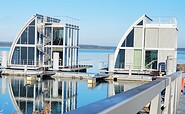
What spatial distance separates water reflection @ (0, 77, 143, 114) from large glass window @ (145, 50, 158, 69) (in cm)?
370

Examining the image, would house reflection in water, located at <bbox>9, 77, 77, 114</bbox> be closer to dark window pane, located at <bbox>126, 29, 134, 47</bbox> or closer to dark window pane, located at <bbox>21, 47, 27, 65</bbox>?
dark window pane, located at <bbox>21, 47, 27, 65</bbox>

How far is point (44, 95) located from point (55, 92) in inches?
60.6

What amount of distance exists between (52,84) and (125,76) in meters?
6.00

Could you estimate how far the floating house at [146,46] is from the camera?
2914 centimetres

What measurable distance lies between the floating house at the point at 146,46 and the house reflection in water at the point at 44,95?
209 inches

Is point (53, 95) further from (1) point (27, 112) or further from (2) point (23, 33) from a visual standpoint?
(2) point (23, 33)

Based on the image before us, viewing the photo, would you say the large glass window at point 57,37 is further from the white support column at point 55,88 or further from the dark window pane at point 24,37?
the white support column at point 55,88

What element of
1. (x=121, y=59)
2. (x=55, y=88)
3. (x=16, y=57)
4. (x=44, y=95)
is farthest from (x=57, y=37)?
(x=44, y=95)

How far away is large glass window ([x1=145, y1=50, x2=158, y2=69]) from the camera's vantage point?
29391mm

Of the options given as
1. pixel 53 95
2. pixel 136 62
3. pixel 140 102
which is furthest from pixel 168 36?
pixel 140 102

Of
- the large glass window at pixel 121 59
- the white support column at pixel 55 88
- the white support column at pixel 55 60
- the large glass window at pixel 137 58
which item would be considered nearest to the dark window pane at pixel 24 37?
the white support column at pixel 55 60

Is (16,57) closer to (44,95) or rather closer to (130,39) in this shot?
(130,39)

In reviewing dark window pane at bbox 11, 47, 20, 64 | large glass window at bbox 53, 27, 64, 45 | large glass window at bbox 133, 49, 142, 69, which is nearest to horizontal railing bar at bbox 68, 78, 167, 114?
large glass window at bbox 133, 49, 142, 69

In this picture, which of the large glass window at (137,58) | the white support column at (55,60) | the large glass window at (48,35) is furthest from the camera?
the large glass window at (48,35)
